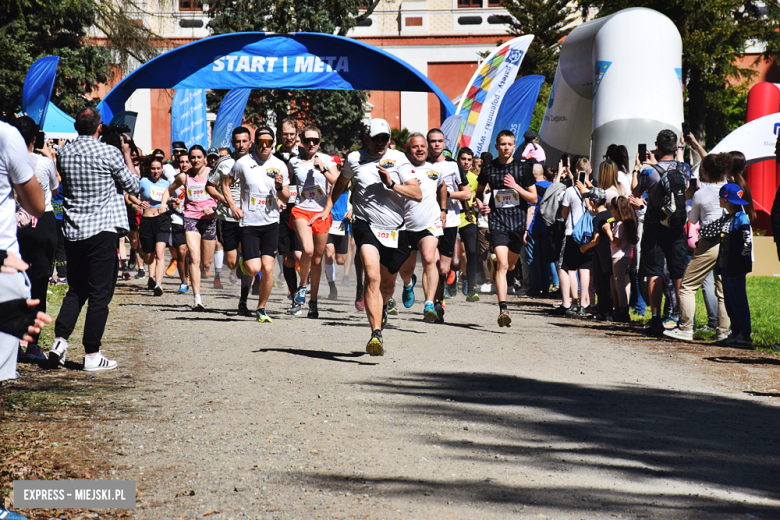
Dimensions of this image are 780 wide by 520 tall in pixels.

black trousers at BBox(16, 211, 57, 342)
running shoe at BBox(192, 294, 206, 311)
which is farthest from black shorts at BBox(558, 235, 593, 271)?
black trousers at BBox(16, 211, 57, 342)

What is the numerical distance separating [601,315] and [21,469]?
8.90m

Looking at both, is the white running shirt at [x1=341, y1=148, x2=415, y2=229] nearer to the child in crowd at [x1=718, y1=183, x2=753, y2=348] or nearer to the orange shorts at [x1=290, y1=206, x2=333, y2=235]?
the orange shorts at [x1=290, y1=206, x2=333, y2=235]

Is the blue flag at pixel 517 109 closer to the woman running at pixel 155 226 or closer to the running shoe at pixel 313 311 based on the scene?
the woman running at pixel 155 226

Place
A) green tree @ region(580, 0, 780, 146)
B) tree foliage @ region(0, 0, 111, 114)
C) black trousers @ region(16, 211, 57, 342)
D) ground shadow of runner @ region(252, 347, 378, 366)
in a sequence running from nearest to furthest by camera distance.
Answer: black trousers @ region(16, 211, 57, 342)
ground shadow of runner @ region(252, 347, 378, 366)
tree foliage @ region(0, 0, 111, 114)
green tree @ region(580, 0, 780, 146)

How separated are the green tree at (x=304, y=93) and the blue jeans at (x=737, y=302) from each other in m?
28.1

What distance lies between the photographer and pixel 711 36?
33.8 metres

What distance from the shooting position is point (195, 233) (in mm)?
12727

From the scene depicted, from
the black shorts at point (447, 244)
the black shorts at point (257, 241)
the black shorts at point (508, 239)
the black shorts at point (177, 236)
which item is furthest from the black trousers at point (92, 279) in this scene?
the black shorts at point (177, 236)

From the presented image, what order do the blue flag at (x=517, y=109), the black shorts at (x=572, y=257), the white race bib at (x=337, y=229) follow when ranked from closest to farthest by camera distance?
the black shorts at (x=572, y=257) < the white race bib at (x=337, y=229) < the blue flag at (x=517, y=109)

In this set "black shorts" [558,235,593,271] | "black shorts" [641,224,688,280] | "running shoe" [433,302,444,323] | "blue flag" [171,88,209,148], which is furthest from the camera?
"blue flag" [171,88,209,148]

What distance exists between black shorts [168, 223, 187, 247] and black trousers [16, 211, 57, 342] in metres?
6.32

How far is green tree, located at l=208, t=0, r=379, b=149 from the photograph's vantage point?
36656 mm

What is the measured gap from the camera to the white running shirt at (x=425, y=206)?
955 cm

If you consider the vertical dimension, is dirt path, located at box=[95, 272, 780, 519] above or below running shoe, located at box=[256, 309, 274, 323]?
below
